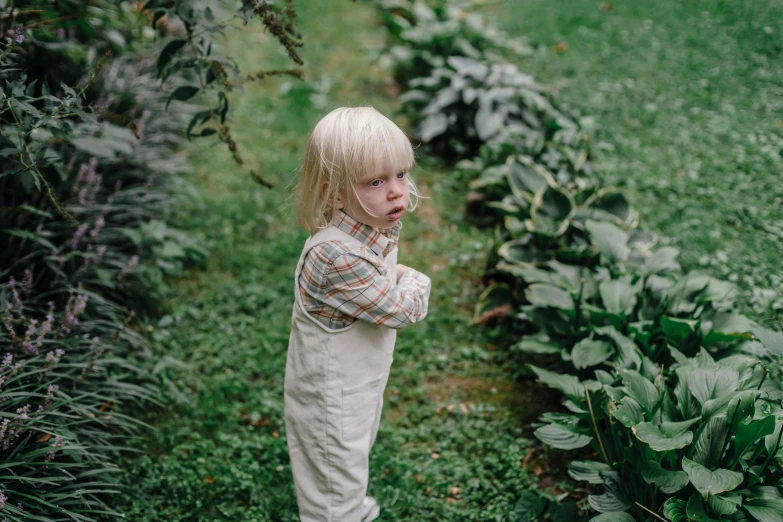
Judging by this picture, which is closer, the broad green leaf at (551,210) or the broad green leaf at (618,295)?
the broad green leaf at (618,295)

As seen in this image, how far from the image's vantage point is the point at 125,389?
300 centimetres

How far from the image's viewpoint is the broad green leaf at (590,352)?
2803 mm

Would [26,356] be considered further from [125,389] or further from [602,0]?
[602,0]

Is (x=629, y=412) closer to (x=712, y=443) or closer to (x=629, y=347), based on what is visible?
(x=712, y=443)

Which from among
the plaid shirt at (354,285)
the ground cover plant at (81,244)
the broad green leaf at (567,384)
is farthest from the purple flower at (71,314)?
the broad green leaf at (567,384)

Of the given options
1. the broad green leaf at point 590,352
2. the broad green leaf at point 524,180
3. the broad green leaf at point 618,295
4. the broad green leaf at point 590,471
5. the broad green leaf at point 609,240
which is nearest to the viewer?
the broad green leaf at point 590,471

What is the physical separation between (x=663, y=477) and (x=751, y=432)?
1.05 ft

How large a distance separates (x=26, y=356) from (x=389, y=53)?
463 centimetres

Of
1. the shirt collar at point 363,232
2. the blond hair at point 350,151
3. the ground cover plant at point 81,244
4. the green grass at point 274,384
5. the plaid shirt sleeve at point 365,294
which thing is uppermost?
the blond hair at point 350,151

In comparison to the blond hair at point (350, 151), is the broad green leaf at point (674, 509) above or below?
below

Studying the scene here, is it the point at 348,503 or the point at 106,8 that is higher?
the point at 106,8

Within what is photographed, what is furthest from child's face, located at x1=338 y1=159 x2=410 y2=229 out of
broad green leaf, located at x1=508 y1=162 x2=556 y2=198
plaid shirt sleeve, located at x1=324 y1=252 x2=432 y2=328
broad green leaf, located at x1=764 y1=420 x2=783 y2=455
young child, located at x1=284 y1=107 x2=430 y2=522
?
broad green leaf, located at x1=508 y1=162 x2=556 y2=198

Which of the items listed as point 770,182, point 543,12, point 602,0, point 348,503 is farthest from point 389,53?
point 348,503

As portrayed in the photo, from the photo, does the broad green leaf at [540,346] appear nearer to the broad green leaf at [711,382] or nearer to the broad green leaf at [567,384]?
the broad green leaf at [567,384]
